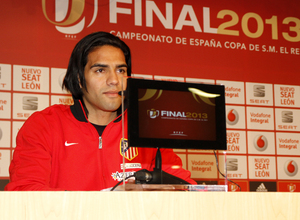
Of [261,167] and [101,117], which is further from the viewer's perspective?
[261,167]

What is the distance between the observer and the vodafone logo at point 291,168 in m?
2.78

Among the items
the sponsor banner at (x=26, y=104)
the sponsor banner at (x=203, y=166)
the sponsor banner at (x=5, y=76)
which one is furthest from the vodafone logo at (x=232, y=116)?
the sponsor banner at (x=203, y=166)

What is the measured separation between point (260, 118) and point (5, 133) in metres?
1.70

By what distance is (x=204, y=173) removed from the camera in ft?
3.28

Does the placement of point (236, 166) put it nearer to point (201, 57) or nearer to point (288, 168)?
point (288, 168)

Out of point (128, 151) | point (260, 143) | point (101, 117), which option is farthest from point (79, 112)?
point (260, 143)

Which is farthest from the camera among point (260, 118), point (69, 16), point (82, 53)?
point (260, 118)

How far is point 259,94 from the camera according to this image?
2.82 meters

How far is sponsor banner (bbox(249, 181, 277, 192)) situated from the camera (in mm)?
2662

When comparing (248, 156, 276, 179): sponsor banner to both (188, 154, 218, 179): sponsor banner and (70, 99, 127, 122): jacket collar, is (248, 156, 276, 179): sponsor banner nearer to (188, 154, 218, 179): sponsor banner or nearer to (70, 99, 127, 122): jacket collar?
(70, 99, 127, 122): jacket collar

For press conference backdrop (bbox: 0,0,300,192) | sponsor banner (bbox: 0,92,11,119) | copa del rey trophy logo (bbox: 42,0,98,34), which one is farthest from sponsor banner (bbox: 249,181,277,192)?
sponsor banner (bbox: 0,92,11,119)
